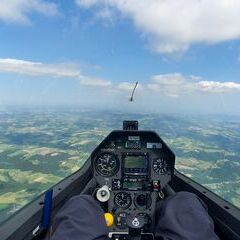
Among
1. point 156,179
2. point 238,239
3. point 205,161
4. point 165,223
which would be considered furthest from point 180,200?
point 205,161

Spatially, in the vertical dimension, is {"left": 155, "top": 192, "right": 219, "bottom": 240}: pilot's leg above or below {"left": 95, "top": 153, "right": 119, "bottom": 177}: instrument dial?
above

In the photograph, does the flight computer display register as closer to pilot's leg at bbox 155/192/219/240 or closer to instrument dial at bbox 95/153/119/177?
instrument dial at bbox 95/153/119/177

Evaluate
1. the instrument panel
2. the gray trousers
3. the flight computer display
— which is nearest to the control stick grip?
the instrument panel

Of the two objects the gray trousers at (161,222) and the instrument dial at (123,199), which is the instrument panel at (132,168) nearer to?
the instrument dial at (123,199)

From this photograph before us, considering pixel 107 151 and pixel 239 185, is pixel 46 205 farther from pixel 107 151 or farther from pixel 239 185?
pixel 239 185

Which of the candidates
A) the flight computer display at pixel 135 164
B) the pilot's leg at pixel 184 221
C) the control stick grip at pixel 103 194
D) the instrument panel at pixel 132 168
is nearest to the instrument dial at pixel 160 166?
the instrument panel at pixel 132 168
